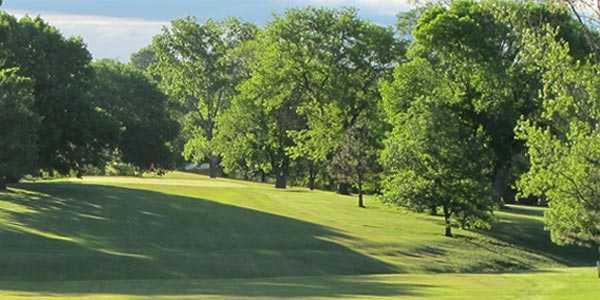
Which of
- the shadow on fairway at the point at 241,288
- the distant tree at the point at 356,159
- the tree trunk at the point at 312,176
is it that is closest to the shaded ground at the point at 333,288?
the shadow on fairway at the point at 241,288

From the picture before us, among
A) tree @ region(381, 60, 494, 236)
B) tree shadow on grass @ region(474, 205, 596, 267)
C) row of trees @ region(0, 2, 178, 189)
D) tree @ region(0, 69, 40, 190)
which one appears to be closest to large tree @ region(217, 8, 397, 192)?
tree shadow on grass @ region(474, 205, 596, 267)

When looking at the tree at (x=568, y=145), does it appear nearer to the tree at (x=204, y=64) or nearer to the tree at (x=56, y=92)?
the tree at (x=56, y=92)

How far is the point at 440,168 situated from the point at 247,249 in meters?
16.9

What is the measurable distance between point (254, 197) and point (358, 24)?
2370cm

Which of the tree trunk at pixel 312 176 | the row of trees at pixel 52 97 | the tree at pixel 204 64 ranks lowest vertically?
the tree trunk at pixel 312 176

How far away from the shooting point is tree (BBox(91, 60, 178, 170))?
103m

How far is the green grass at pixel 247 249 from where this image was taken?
36812mm

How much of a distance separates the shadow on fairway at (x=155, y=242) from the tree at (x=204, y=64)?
52303mm

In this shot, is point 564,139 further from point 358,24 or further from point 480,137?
point 358,24

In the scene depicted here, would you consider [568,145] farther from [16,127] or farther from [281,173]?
[281,173]

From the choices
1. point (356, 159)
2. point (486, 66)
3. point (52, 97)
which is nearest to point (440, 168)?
point (356, 159)

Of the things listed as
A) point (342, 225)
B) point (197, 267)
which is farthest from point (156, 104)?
point (197, 267)

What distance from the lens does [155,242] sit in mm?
50031

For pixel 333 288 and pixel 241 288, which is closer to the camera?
pixel 241 288
